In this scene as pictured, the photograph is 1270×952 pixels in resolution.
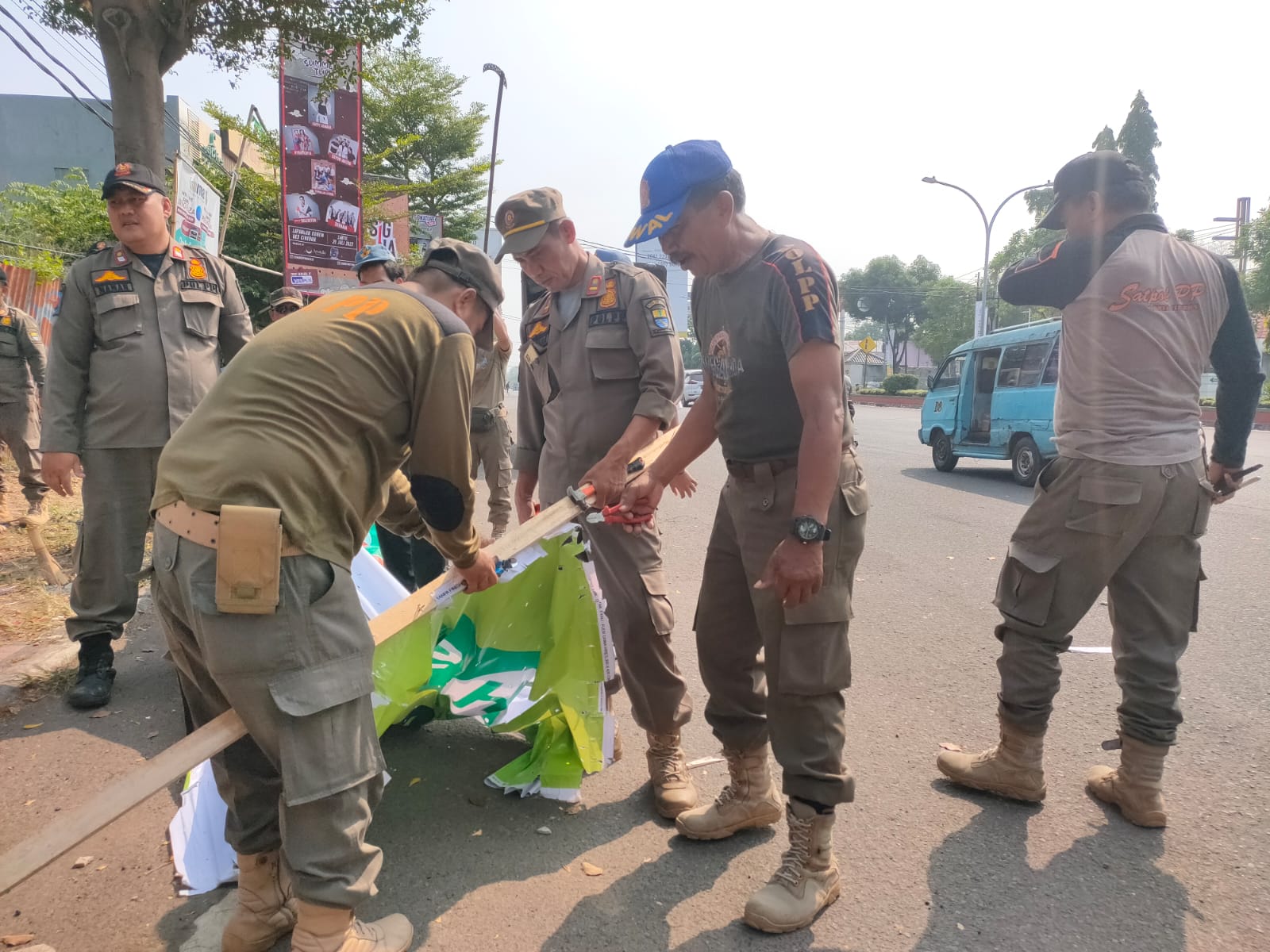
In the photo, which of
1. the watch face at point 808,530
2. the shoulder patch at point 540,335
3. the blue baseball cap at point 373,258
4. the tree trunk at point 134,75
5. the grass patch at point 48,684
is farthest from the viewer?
the tree trunk at point 134,75

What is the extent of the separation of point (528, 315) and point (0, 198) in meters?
23.9

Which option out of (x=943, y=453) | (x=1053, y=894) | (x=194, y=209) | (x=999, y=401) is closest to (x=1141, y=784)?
(x=1053, y=894)

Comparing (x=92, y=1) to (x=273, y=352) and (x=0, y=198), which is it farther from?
(x=0, y=198)

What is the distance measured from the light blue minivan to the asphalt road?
267 inches

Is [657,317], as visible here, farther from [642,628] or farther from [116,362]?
[116,362]

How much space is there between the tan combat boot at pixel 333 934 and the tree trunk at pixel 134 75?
6.06m

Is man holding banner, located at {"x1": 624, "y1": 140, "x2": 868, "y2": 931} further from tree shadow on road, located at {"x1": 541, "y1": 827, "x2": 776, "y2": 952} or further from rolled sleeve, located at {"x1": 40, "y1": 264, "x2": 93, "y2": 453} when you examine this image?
rolled sleeve, located at {"x1": 40, "y1": 264, "x2": 93, "y2": 453}

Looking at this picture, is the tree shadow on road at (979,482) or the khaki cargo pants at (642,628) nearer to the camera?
the khaki cargo pants at (642,628)

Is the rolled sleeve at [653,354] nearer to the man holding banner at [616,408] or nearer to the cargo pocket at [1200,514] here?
Answer: the man holding banner at [616,408]

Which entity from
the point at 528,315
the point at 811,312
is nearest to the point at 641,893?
the point at 811,312

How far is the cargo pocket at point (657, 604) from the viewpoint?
2.68 meters

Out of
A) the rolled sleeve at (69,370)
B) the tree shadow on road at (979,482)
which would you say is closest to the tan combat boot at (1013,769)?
the rolled sleeve at (69,370)

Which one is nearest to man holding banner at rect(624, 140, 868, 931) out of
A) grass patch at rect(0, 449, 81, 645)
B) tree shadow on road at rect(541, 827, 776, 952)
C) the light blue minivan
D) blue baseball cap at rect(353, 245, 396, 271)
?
tree shadow on road at rect(541, 827, 776, 952)

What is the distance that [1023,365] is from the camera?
10891 millimetres
